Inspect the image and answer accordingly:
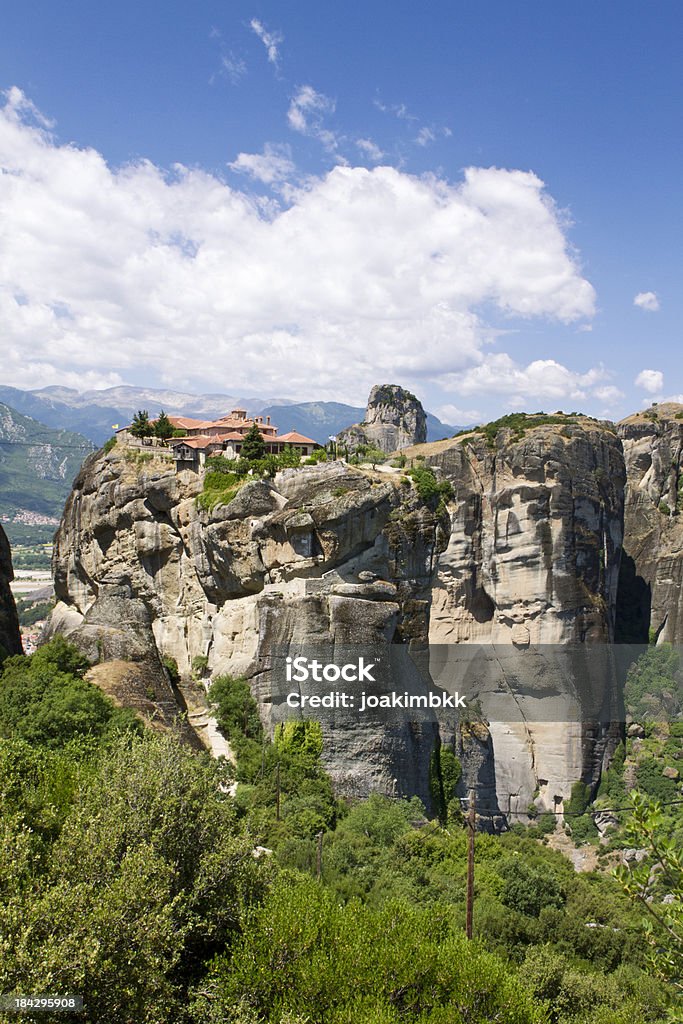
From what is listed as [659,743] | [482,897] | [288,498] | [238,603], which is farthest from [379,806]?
[659,743]

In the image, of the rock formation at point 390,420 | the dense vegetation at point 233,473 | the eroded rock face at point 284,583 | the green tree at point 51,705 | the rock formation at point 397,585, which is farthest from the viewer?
the rock formation at point 390,420

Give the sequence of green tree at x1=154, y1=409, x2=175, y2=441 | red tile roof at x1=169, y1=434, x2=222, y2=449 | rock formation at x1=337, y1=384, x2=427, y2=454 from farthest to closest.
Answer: rock formation at x1=337, y1=384, x2=427, y2=454
green tree at x1=154, y1=409, x2=175, y2=441
red tile roof at x1=169, y1=434, x2=222, y2=449

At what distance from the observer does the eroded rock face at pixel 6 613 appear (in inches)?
1357

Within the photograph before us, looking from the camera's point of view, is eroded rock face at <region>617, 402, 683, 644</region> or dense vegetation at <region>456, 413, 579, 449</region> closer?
dense vegetation at <region>456, 413, 579, 449</region>

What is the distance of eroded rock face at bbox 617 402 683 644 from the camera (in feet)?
227

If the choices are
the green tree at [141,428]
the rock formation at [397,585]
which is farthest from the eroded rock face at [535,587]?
the green tree at [141,428]

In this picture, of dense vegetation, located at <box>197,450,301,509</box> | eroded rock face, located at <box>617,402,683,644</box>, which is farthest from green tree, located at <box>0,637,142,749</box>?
eroded rock face, located at <box>617,402,683,644</box>

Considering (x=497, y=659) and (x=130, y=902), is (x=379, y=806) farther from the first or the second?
(x=497, y=659)

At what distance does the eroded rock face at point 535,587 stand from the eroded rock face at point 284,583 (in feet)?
64.3

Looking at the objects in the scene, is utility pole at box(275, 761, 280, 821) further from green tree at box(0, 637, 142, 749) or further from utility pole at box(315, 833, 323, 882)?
green tree at box(0, 637, 142, 749)

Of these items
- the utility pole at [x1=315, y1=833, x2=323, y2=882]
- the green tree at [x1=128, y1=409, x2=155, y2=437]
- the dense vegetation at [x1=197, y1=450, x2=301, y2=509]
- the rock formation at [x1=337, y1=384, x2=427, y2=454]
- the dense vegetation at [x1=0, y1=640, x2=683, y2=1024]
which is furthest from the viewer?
the rock formation at [x1=337, y1=384, x2=427, y2=454]

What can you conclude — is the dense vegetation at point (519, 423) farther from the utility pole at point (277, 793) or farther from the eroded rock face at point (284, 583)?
the utility pole at point (277, 793)

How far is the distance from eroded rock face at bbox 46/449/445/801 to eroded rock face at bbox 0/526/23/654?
2.60m

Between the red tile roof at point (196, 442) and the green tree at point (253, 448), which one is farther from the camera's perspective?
the red tile roof at point (196, 442)
